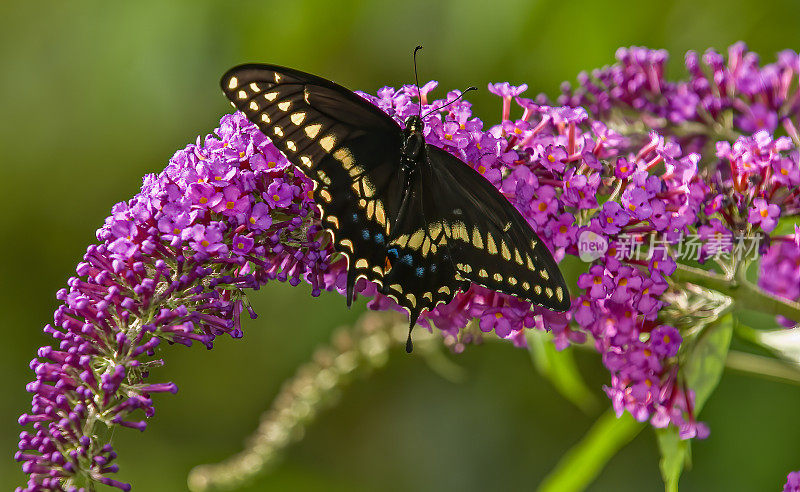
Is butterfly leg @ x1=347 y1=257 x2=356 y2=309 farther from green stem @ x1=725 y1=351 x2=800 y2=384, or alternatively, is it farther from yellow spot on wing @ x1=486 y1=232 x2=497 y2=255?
green stem @ x1=725 y1=351 x2=800 y2=384

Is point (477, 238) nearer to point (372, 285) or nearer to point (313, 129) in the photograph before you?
point (372, 285)

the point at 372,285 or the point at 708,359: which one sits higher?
the point at 372,285

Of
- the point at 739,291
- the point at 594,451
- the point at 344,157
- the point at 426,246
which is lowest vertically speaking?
the point at 594,451

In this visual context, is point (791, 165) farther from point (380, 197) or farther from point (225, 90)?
point (225, 90)

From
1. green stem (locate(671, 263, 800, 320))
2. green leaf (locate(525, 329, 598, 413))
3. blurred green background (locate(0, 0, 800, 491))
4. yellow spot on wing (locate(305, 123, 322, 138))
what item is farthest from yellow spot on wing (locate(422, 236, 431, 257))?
blurred green background (locate(0, 0, 800, 491))

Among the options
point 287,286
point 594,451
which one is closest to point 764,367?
point 594,451

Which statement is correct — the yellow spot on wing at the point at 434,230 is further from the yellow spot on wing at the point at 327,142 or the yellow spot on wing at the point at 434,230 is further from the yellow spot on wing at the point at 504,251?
the yellow spot on wing at the point at 327,142

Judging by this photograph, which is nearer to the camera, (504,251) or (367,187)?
(504,251)

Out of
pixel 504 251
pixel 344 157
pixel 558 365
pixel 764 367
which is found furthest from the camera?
pixel 558 365
